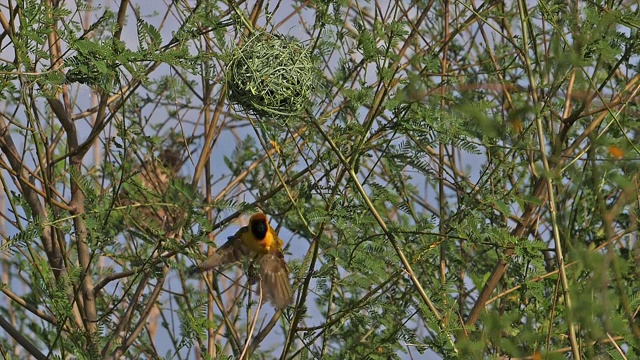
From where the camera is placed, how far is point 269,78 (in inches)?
110

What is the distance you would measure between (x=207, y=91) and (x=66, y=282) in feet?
3.51

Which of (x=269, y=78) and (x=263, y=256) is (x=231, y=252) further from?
(x=269, y=78)

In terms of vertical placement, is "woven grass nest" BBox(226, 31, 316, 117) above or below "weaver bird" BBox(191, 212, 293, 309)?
above

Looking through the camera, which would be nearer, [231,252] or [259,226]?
[259,226]

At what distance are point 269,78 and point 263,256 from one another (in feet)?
2.16

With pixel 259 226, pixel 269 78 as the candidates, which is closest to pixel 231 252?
pixel 259 226

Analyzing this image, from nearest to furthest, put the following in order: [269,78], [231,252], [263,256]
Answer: [269,78]
[263,256]
[231,252]

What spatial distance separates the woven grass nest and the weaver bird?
0.49 m

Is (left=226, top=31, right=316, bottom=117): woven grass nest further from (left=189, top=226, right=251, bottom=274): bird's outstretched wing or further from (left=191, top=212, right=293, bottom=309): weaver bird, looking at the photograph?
(left=189, top=226, right=251, bottom=274): bird's outstretched wing

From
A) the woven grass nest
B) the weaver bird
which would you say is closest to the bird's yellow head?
the weaver bird

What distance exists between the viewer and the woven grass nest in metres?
2.79

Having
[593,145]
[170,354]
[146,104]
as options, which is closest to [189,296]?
[170,354]

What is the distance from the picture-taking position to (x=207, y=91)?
163 inches

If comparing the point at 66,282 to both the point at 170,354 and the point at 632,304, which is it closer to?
the point at 170,354
